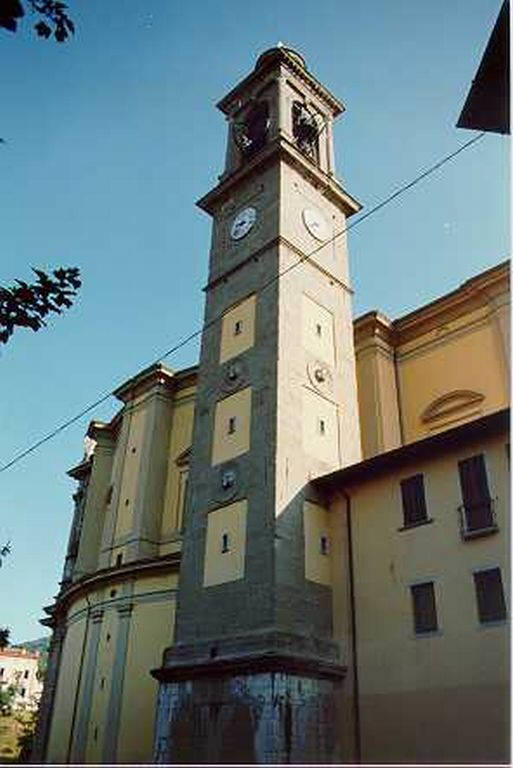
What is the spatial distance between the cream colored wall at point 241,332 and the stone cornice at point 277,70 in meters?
12.4

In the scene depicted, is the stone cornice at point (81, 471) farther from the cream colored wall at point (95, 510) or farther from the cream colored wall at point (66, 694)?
the cream colored wall at point (66, 694)

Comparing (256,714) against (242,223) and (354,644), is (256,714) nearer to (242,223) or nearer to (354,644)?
(354,644)

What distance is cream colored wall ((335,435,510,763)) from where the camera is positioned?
14.6 metres

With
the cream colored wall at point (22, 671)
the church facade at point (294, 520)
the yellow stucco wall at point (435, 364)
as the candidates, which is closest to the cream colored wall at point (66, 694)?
the church facade at point (294, 520)

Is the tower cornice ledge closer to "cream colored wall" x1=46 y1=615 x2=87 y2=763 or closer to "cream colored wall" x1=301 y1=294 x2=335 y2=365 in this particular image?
"cream colored wall" x1=301 y1=294 x2=335 y2=365

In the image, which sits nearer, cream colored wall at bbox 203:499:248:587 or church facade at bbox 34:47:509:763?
church facade at bbox 34:47:509:763

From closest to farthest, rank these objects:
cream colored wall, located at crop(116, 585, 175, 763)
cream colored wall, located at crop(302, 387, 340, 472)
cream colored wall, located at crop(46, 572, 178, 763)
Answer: cream colored wall, located at crop(302, 387, 340, 472) < cream colored wall, located at crop(116, 585, 175, 763) < cream colored wall, located at crop(46, 572, 178, 763)

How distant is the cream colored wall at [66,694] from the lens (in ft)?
85.1

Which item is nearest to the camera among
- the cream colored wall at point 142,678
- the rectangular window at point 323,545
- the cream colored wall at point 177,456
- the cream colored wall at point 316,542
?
the cream colored wall at point 316,542

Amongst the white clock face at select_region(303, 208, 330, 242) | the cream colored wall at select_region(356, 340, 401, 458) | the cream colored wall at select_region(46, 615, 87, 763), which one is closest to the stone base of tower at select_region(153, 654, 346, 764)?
the cream colored wall at select_region(356, 340, 401, 458)

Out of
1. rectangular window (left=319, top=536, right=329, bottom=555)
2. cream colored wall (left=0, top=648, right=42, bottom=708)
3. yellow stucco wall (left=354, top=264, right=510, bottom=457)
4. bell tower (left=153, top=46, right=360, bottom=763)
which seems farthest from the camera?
cream colored wall (left=0, top=648, right=42, bottom=708)

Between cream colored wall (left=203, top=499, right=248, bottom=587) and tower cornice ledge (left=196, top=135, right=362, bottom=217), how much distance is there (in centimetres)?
1406

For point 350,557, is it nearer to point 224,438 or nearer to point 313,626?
point 313,626

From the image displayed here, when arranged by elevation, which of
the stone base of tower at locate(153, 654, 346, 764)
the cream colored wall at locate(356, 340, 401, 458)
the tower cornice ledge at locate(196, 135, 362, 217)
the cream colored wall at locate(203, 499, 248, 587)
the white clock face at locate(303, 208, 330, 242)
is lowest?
the stone base of tower at locate(153, 654, 346, 764)
